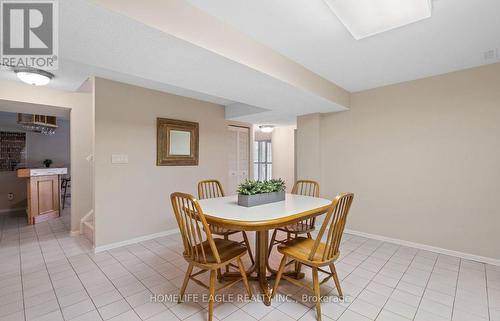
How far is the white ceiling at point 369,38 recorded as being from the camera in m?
1.62

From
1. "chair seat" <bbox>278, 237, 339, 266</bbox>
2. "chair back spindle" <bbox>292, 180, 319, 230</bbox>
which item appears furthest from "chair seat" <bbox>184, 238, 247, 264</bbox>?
"chair back spindle" <bbox>292, 180, 319, 230</bbox>

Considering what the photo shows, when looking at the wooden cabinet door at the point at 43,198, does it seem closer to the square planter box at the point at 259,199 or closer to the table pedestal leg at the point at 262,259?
the square planter box at the point at 259,199

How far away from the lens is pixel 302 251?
6.03ft

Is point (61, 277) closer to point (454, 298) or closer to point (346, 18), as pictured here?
point (346, 18)

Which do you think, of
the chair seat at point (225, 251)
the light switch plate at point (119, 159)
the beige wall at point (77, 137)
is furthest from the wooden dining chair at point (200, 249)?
the beige wall at point (77, 137)

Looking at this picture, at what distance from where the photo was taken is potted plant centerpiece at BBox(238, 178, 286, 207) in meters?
2.13

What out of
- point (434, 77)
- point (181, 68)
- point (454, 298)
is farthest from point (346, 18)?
point (454, 298)

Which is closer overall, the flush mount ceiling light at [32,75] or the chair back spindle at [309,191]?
the chair back spindle at [309,191]

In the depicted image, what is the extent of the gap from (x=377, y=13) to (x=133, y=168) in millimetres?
3335

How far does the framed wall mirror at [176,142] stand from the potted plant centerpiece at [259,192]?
1889 mm

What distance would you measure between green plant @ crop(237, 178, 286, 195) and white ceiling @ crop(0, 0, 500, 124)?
106cm

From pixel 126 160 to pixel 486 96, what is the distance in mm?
4617

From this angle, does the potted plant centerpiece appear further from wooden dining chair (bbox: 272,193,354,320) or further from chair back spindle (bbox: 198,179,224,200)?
chair back spindle (bbox: 198,179,224,200)

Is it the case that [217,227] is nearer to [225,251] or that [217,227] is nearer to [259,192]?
[225,251]
